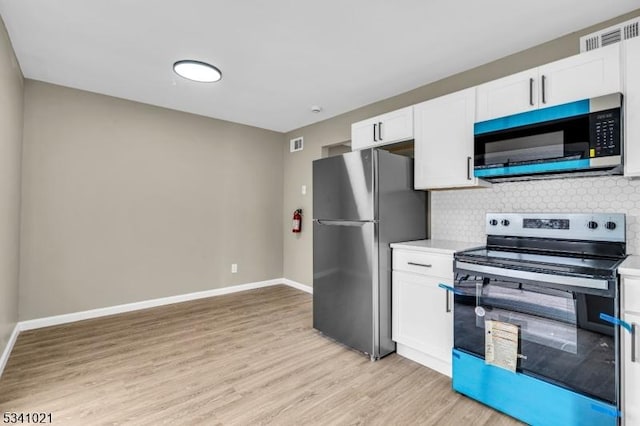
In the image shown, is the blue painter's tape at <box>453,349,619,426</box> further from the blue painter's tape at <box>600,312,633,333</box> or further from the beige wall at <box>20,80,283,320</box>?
the beige wall at <box>20,80,283,320</box>

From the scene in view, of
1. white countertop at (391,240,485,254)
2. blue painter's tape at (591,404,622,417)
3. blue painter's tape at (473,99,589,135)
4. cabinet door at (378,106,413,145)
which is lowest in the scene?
blue painter's tape at (591,404,622,417)

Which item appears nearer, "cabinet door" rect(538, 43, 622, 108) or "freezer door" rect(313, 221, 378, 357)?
"cabinet door" rect(538, 43, 622, 108)

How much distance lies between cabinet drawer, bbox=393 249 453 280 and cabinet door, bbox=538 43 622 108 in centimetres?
120

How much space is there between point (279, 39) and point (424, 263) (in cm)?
203

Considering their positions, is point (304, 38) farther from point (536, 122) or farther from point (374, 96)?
point (536, 122)

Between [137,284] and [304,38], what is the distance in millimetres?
3315

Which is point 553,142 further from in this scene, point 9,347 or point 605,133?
point 9,347

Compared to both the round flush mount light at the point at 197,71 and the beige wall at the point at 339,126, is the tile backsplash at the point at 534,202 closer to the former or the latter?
the beige wall at the point at 339,126

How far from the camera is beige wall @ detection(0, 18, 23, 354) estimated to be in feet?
7.45

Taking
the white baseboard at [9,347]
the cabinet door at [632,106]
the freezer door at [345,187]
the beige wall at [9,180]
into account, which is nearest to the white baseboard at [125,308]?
the white baseboard at [9,347]

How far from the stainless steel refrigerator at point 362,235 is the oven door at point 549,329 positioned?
2.30 feet

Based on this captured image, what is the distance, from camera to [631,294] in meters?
1.52

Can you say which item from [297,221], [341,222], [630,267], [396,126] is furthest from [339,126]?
[630,267]

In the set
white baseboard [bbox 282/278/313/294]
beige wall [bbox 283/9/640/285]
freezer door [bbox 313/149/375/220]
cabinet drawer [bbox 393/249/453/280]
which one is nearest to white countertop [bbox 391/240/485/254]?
cabinet drawer [bbox 393/249/453/280]
